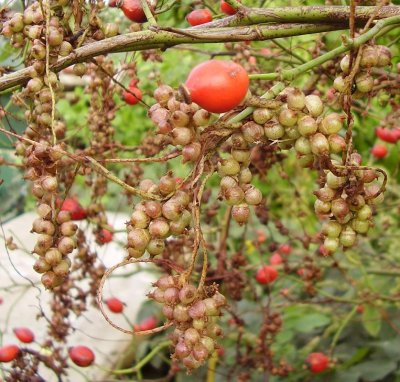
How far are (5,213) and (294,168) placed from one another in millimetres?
1250

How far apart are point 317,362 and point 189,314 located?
124 centimetres

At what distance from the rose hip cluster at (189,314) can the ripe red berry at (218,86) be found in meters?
0.18

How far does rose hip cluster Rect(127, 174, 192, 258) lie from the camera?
2.15ft

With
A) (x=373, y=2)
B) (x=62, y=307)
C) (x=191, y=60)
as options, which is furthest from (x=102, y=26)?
(x=191, y=60)

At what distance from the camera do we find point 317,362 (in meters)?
1.80

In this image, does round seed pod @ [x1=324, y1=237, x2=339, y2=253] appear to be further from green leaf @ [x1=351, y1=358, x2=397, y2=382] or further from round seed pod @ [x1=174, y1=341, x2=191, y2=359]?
green leaf @ [x1=351, y1=358, x2=397, y2=382]

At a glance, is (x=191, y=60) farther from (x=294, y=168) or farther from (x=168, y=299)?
(x=168, y=299)

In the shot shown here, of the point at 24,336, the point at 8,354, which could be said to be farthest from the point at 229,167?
the point at 24,336

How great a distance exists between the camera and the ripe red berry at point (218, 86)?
25.3 inches

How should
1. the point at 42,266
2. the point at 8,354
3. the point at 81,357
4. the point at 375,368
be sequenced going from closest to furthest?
1. the point at 42,266
2. the point at 8,354
3. the point at 81,357
4. the point at 375,368

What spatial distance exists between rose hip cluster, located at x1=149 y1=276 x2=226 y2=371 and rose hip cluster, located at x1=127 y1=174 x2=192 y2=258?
43 millimetres

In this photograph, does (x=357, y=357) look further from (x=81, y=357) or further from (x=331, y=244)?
(x=331, y=244)

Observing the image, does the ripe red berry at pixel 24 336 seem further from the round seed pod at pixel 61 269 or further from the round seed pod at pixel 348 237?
the round seed pod at pixel 348 237

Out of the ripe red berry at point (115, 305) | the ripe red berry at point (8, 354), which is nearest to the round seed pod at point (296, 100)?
the ripe red berry at point (8, 354)
